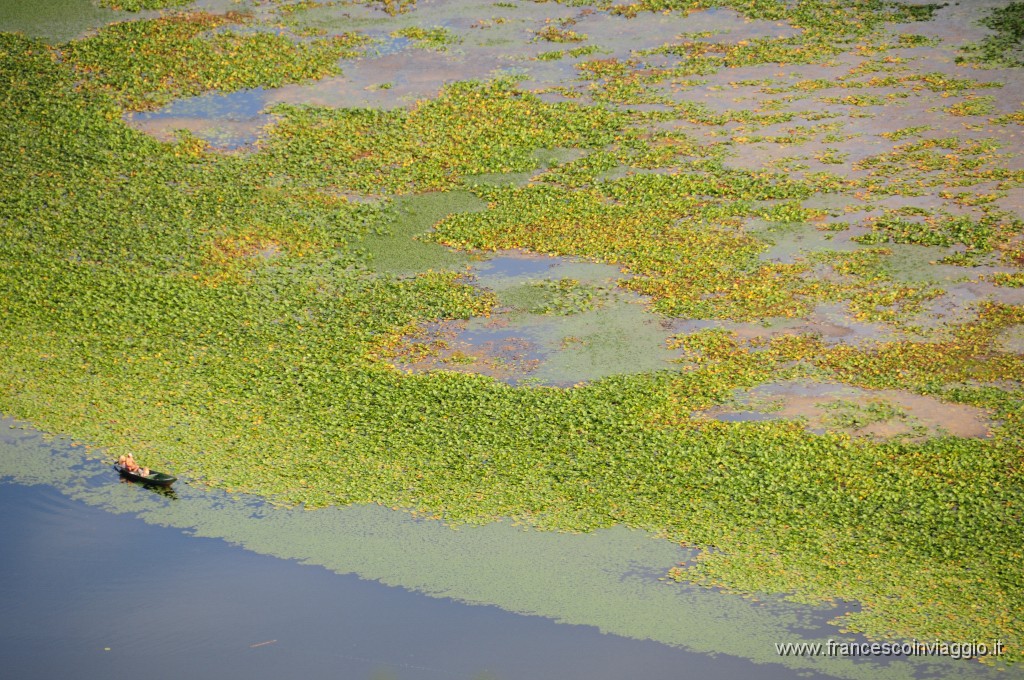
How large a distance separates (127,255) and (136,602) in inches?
320

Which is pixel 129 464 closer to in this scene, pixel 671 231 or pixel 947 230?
pixel 671 231

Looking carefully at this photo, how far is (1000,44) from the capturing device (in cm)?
2814

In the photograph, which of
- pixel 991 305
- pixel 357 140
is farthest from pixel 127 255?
pixel 991 305

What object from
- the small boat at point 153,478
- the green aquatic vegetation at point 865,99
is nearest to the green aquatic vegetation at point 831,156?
the green aquatic vegetation at point 865,99

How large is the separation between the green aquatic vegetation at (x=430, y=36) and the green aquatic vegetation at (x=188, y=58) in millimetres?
1023

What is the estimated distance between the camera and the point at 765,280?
21047mm

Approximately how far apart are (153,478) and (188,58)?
13.9 m

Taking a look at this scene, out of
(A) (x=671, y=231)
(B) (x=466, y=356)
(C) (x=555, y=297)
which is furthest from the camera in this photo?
(A) (x=671, y=231)

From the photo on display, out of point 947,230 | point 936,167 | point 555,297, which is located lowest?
point 555,297

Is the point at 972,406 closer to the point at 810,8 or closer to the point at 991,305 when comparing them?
the point at 991,305

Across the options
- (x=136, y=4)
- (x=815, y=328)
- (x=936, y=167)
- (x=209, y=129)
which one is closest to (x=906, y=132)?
(x=936, y=167)

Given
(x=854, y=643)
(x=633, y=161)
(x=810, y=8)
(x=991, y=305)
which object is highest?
(x=810, y=8)

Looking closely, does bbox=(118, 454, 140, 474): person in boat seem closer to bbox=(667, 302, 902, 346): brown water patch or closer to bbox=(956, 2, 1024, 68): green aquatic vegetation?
bbox=(667, 302, 902, 346): brown water patch

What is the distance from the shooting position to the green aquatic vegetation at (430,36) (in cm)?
2889
